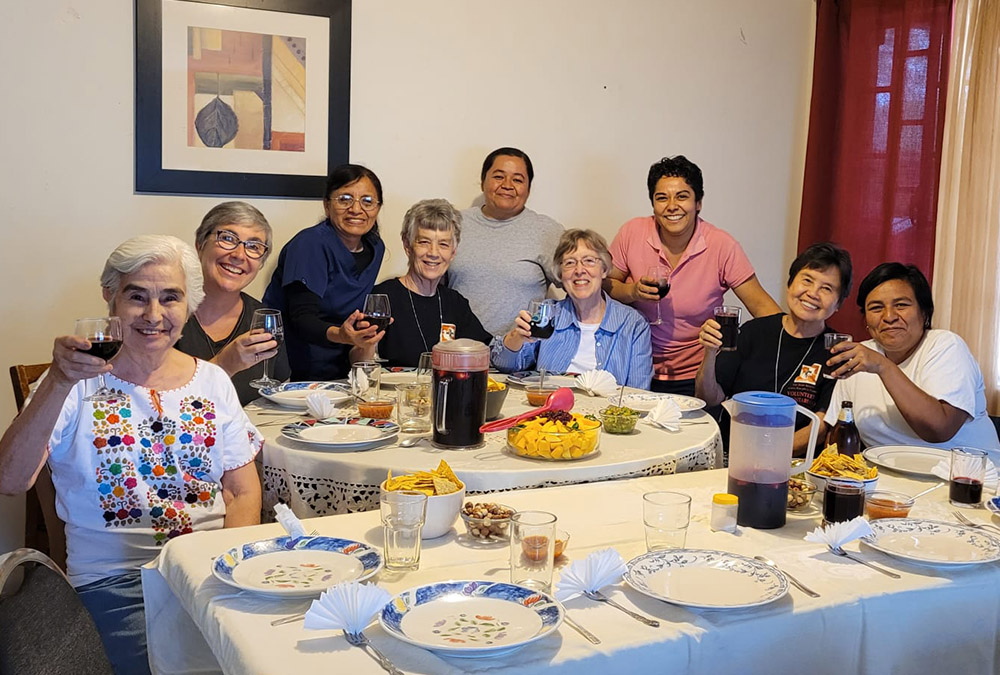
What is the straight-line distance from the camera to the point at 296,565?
4.82ft

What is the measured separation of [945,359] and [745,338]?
0.76 meters

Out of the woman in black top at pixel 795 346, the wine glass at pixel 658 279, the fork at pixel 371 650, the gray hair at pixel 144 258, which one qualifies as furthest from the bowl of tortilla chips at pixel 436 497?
the wine glass at pixel 658 279

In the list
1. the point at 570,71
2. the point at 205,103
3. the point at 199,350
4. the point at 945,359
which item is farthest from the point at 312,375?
the point at 945,359

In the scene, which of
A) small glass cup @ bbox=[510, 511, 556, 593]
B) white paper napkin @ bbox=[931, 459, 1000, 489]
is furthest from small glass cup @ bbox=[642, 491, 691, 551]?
white paper napkin @ bbox=[931, 459, 1000, 489]

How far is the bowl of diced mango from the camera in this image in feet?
7.06

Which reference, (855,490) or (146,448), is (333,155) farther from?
(855,490)

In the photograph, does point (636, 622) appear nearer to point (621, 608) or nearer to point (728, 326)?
point (621, 608)

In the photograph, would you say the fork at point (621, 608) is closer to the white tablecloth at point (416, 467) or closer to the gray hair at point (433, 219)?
the white tablecloth at point (416, 467)

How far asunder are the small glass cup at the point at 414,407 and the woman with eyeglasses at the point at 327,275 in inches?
40.1

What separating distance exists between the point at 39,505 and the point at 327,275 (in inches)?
50.2

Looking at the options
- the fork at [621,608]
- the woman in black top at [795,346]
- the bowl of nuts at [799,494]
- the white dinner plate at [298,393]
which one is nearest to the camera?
the fork at [621,608]

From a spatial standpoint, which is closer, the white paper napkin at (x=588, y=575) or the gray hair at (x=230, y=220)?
the white paper napkin at (x=588, y=575)

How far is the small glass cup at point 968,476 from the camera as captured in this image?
1.88m

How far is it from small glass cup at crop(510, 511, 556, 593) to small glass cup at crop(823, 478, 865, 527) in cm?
61
